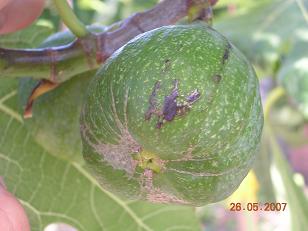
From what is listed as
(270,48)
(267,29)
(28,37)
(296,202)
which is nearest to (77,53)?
(28,37)

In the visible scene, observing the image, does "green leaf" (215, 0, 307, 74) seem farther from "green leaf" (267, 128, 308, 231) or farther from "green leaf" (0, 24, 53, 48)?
"green leaf" (0, 24, 53, 48)

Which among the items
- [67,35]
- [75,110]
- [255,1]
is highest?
[67,35]

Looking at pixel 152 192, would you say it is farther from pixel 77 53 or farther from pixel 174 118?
pixel 77 53

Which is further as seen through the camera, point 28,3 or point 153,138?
point 28,3

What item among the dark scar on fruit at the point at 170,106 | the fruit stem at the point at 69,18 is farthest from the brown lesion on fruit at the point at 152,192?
the fruit stem at the point at 69,18

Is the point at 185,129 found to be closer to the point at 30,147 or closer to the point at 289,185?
the point at 30,147

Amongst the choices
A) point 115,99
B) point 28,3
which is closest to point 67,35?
point 28,3

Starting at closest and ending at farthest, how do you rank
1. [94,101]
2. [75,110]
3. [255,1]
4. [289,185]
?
[94,101], [75,110], [289,185], [255,1]
